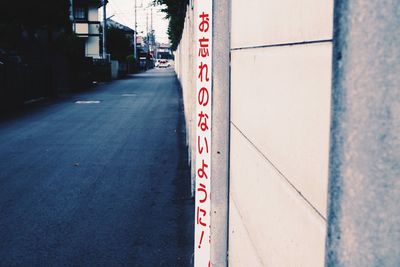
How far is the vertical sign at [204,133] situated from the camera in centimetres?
247

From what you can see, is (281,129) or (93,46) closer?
(281,129)

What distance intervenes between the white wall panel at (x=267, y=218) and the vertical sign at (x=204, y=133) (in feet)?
0.50

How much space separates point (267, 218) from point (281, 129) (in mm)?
360

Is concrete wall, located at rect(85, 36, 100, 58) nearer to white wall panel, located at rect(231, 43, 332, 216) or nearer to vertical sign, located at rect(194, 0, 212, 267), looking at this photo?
vertical sign, located at rect(194, 0, 212, 267)

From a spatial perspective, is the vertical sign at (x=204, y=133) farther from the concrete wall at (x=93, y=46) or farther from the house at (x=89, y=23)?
the concrete wall at (x=93, y=46)

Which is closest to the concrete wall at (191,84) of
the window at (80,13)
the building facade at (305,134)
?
the building facade at (305,134)

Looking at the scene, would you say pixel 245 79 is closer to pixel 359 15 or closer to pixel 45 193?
pixel 359 15

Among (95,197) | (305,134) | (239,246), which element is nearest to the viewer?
(305,134)

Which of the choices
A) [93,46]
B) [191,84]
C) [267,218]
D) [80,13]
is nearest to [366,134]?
[267,218]

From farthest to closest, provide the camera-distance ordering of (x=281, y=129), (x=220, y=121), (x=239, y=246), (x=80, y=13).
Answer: (x=80, y=13) < (x=220, y=121) < (x=239, y=246) < (x=281, y=129)

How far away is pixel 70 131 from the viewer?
481 inches

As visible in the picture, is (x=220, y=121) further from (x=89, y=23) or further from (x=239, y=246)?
(x=89, y=23)

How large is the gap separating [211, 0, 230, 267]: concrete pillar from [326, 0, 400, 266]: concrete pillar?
5.97 feet

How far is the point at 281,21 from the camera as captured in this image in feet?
4.45
